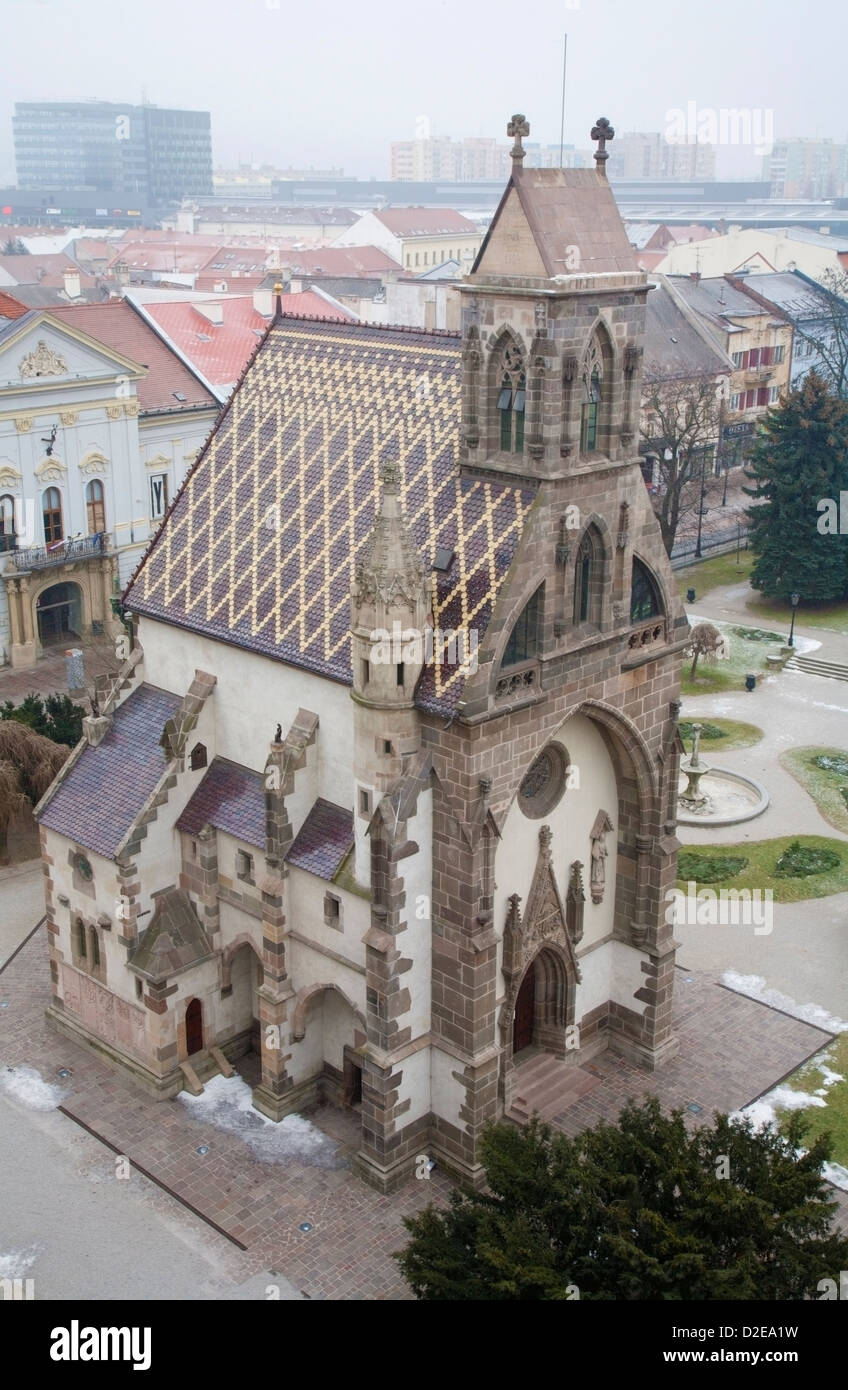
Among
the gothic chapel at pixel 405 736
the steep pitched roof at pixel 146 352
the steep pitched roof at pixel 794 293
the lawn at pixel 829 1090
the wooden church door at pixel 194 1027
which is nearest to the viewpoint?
the gothic chapel at pixel 405 736

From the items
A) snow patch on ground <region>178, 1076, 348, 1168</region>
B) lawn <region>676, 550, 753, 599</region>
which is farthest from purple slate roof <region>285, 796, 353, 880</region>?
lawn <region>676, 550, 753, 599</region>

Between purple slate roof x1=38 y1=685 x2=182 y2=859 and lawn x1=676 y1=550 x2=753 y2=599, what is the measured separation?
47598 millimetres

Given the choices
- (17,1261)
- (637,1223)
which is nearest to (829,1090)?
(637,1223)

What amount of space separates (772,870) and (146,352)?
4699cm

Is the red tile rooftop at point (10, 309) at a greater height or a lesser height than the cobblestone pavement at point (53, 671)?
greater

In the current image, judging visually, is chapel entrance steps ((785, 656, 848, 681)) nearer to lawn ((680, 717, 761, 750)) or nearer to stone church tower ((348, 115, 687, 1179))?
lawn ((680, 717, 761, 750))

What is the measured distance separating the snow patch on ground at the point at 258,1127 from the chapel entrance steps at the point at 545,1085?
455 centimetres

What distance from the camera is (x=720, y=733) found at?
59812 mm

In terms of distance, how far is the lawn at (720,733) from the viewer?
192ft

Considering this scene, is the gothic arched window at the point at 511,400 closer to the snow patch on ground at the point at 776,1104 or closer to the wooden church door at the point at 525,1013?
the wooden church door at the point at 525,1013

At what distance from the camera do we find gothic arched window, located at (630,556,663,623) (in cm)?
3269

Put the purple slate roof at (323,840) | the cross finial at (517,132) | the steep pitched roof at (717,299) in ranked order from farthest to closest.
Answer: the steep pitched roof at (717,299) < the purple slate roof at (323,840) < the cross finial at (517,132)

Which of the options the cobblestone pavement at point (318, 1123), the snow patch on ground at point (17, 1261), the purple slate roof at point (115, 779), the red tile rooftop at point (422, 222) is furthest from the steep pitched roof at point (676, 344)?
the red tile rooftop at point (422, 222)

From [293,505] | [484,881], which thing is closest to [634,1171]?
[484,881]
